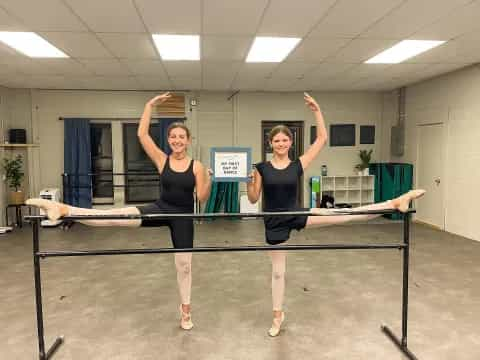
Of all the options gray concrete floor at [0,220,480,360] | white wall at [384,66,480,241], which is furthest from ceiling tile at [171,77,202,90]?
white wall at [384,66,480,241]

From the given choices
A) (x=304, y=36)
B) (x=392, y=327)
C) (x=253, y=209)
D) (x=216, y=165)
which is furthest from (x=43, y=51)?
(x=392, y=327)

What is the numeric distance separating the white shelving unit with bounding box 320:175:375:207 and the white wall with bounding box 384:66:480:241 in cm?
162

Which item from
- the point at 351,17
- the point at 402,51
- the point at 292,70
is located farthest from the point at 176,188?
the point at 402,51

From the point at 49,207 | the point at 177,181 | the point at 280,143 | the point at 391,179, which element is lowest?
the point at 391,179

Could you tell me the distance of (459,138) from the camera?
18.0 ft

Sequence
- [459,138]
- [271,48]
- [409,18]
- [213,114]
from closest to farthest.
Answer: [409,18] < [271,48] < [459,138] < [213,114]

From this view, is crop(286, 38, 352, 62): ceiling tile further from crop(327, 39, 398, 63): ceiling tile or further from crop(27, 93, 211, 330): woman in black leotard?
crop(27, 93, 211, 330): woman in black leotard

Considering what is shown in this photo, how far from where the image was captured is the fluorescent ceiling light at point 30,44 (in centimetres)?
371

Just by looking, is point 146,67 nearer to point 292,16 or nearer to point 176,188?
point 292,16

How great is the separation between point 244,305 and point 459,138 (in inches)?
181

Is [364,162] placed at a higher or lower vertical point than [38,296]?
higher

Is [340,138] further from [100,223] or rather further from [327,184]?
[100,223]

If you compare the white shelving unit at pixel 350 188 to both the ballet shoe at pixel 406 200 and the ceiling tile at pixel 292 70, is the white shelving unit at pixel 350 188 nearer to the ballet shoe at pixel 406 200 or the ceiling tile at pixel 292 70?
the ceiling tile at pixel 292 70

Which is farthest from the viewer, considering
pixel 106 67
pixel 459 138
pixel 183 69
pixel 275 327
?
pixel 459 138
